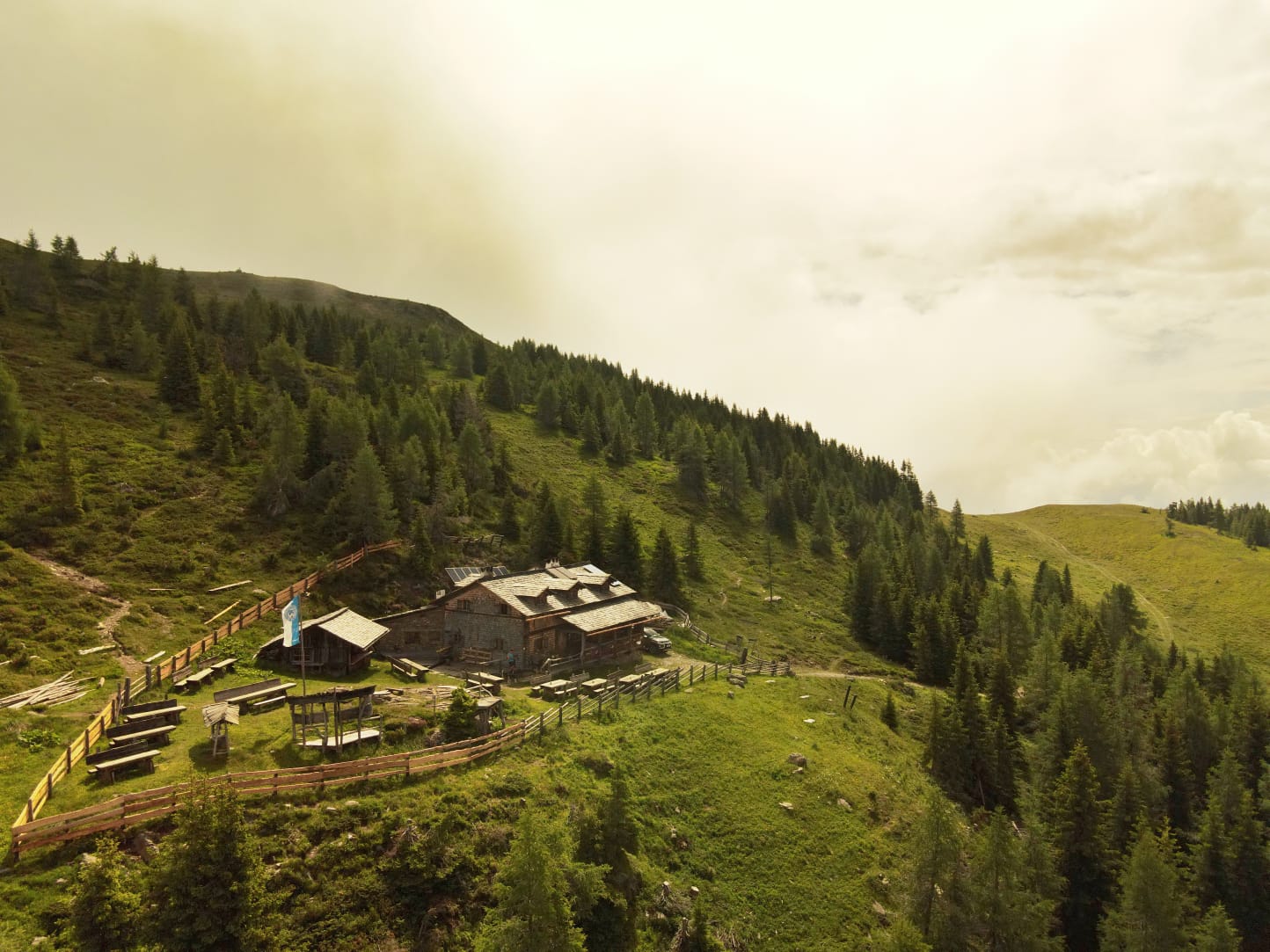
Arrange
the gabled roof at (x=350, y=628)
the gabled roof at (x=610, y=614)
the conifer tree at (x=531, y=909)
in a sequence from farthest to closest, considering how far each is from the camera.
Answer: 1. the gabled roof at (x=610, y=614)
2. the gabled roof at (x=350, y=628)
3. the conifer tree at (x=531, y=909)

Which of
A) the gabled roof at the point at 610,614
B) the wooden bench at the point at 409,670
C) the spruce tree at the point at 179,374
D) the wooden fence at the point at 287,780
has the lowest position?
the wooden fence at the point at 287,780

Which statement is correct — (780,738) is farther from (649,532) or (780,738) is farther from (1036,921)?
(649,532)

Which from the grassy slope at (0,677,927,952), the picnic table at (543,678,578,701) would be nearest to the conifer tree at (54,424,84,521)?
the grassy slope at (0,677,927,952)

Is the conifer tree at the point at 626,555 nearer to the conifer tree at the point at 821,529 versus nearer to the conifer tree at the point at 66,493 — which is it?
the conifer tree at the point at 66,493

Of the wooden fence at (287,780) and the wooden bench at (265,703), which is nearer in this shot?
the wooden fence at (287,780)

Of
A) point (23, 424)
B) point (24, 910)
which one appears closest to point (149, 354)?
point (23, 424)

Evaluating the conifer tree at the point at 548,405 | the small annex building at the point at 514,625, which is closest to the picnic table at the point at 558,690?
the small annex building at the point at 514,625
